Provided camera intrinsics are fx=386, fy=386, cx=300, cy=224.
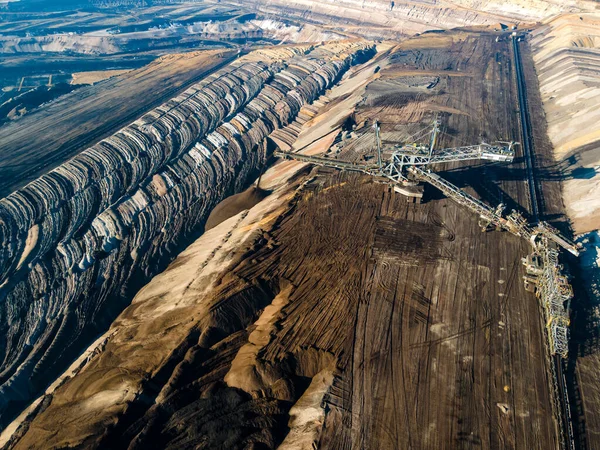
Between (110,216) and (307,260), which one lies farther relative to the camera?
(110,216)

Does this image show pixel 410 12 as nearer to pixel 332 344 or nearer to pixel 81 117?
pixel 81 117

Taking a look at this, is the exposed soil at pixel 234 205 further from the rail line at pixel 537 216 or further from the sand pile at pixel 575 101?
the sand pile at pixel 575 101

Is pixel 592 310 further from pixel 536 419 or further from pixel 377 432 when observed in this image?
pixel 377 432

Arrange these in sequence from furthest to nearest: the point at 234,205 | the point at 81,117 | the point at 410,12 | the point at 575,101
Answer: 1. the point at 410,12
2. the point at 81,117
3. the point at 575,101
4. the point at 234,205

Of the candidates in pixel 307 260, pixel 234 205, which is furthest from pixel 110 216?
pixel 307 260

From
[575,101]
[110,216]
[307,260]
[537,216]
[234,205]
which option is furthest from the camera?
[575,101]
